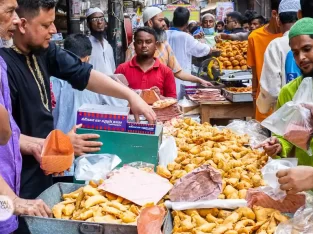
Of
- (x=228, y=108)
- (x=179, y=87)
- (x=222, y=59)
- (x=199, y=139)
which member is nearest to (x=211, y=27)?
(x=222, y=59)

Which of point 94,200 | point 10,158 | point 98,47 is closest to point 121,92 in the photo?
point 94,200

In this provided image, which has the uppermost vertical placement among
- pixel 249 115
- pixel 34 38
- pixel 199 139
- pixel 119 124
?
pixel 34 38

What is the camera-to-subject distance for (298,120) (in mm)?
2510

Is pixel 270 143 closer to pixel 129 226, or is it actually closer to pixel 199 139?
pixel 199 139

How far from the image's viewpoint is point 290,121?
2576 millimetres

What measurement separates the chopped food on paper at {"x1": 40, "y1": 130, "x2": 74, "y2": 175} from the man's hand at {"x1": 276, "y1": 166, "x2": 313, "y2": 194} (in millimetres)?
1063

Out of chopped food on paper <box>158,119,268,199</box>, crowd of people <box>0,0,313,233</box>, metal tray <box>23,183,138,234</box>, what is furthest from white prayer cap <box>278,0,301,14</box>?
metal tray <box>23,183,138,234</box>

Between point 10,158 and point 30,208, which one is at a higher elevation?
point 10,158

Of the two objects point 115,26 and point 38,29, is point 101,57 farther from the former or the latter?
point 38,29

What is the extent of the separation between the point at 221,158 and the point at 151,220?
3.66 ft

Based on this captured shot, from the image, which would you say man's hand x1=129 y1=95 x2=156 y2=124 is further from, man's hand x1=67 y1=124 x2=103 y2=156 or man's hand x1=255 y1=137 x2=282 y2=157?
man's hand x1=255 y1=137 x2=282 y2=157

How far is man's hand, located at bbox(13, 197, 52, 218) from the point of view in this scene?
6.92 ft

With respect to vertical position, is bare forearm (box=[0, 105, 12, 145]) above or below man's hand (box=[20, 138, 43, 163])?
above

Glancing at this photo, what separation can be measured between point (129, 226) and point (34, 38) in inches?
47.7
